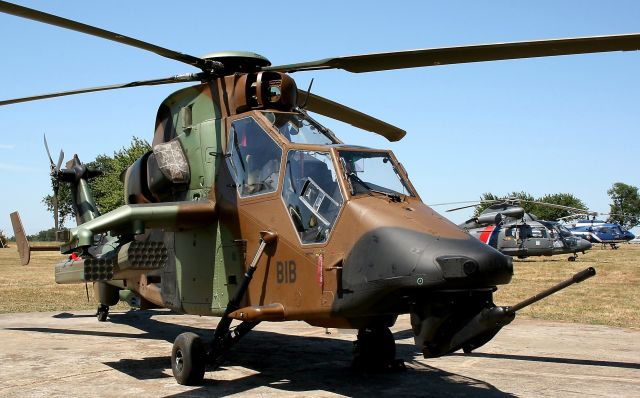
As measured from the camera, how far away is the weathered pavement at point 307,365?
23.7ft

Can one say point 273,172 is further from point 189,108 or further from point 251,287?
point 189,108

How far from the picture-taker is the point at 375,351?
325 inches

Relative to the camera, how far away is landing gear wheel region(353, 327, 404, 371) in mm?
8219

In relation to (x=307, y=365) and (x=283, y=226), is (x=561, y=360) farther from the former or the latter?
(x=283, y=226)

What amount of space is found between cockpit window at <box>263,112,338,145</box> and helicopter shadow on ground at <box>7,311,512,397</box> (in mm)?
2939

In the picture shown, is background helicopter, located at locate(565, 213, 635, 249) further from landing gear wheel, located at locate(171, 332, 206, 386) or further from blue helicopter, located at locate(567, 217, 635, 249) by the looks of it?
landing gear wheel, located at locate(171, 332, 206, 386)

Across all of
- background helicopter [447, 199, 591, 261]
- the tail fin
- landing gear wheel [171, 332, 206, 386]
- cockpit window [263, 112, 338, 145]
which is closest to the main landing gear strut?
landing gear wheel [171, 332, 206, 386]

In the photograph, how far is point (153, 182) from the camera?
30.0 ft

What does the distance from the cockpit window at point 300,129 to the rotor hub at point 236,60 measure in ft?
4.14

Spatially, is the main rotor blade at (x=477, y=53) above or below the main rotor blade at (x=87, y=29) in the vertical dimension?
below

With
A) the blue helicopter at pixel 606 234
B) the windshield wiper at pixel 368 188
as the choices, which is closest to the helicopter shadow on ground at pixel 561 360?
the windshield wiper at pixel 368 188

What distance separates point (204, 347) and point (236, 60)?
3983 millimetres

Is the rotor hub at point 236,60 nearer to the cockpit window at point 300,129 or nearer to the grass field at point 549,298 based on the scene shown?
the cockpit window at point 300,129

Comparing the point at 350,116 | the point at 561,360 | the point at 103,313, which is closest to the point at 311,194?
the point at 350,116
